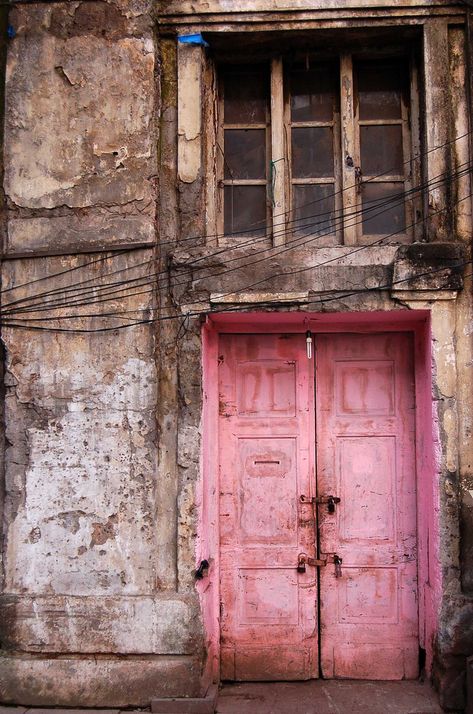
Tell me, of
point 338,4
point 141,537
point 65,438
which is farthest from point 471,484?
point 338,4

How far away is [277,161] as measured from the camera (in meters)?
4.46

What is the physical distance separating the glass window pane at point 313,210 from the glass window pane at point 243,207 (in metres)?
0.24

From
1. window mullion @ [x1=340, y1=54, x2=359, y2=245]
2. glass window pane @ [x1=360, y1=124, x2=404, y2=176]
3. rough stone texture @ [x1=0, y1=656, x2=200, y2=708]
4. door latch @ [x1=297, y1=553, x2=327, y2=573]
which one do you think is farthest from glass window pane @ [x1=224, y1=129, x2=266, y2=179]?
rough stone texture @ [x1=0, y1=656, x2=200, y2=708]

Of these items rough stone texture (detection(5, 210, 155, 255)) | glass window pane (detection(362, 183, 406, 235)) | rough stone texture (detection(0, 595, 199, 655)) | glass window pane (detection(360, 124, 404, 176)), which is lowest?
rough stone texture (detection(0, 595, 199, 655))

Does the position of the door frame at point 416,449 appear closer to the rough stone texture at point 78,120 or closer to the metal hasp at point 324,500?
the metal hasp at point 324,500

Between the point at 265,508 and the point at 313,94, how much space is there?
115 inches

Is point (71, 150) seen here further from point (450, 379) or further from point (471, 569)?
point (471, 569)

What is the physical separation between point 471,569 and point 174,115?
348 centimetres

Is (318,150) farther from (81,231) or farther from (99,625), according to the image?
(99,625)

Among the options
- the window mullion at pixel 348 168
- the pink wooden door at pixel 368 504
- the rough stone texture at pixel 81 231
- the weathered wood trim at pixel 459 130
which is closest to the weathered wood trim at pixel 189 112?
the rough stone texture at pixel 81 231

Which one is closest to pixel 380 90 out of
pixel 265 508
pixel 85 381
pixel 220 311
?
pixel 220 311

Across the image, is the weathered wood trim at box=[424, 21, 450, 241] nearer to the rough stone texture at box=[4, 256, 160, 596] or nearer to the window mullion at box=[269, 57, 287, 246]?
the window mullion at box=[269, 57, 287, 246]

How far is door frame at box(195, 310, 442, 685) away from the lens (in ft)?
13.7

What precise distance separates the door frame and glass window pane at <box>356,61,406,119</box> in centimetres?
145
